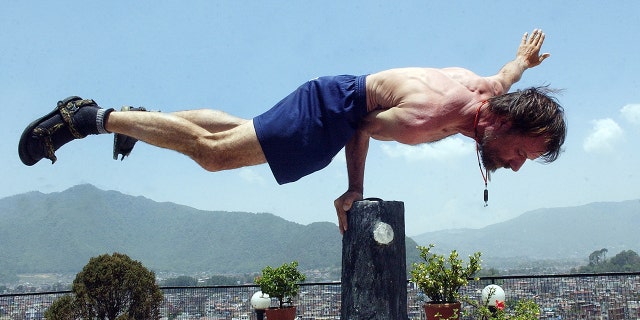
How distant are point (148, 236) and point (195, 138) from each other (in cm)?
16819

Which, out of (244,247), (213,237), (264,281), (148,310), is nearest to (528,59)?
(264,281)

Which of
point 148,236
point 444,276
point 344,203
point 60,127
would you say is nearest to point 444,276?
point 444,276

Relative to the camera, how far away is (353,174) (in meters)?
2.38

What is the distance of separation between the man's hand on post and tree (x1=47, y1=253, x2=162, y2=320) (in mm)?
4236

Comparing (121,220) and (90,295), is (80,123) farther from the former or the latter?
(121,220)

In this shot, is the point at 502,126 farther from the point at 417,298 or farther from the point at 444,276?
the point at 417,298

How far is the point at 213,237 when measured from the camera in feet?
452

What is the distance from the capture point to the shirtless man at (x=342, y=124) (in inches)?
81.4

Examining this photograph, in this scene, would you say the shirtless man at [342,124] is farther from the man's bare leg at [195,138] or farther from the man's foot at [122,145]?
the man's foot at [122,145]

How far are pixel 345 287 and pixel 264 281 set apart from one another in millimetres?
3908

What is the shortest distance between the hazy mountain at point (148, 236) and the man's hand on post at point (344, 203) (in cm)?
6757

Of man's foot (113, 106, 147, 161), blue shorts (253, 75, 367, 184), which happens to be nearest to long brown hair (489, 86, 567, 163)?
blue shorts (253, 75, 367, 184)

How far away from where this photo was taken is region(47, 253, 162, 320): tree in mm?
5836

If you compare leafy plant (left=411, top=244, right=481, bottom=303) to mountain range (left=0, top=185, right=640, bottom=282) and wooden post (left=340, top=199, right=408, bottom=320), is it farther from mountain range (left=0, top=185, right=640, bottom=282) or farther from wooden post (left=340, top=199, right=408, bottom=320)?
mountain range (left=0, top=185, right=640, bottom=282)
